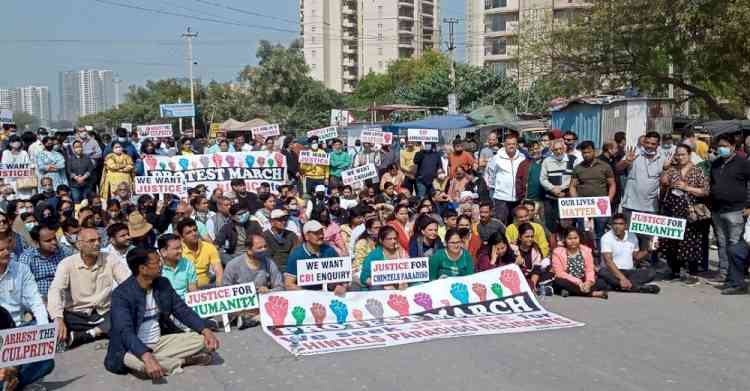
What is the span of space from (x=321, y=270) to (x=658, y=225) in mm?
4582

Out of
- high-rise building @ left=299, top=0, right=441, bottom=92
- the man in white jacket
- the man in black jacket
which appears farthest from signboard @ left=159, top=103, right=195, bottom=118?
high-rise building @ left=299, top=0, right=441, bottom=92

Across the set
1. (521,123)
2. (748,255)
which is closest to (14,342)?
(748,255)

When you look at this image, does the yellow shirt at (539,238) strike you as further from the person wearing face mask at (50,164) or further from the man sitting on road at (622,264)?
the person wearing face mask at (50,164)

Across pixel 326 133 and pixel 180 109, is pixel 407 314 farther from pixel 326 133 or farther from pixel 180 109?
pixel 180 109

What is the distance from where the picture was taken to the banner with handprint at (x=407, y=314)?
8.09 meters

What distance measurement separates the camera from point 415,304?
30.2ft

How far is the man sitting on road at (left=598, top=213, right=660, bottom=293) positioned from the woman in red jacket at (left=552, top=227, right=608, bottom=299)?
0.32 meters

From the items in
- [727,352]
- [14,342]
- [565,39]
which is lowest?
[727,352]

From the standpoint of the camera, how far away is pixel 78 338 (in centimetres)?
810

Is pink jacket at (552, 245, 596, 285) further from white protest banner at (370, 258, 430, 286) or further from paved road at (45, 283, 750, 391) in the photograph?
white protest banner at (370, 258, 430, 286)

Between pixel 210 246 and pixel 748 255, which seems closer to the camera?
pixel 210 246

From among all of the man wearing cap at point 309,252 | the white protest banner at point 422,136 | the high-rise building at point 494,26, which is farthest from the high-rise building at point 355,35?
the man wearing cap at point 309,252

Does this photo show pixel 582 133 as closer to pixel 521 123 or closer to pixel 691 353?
pixel 521 123

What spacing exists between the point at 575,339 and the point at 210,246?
14.0ft
